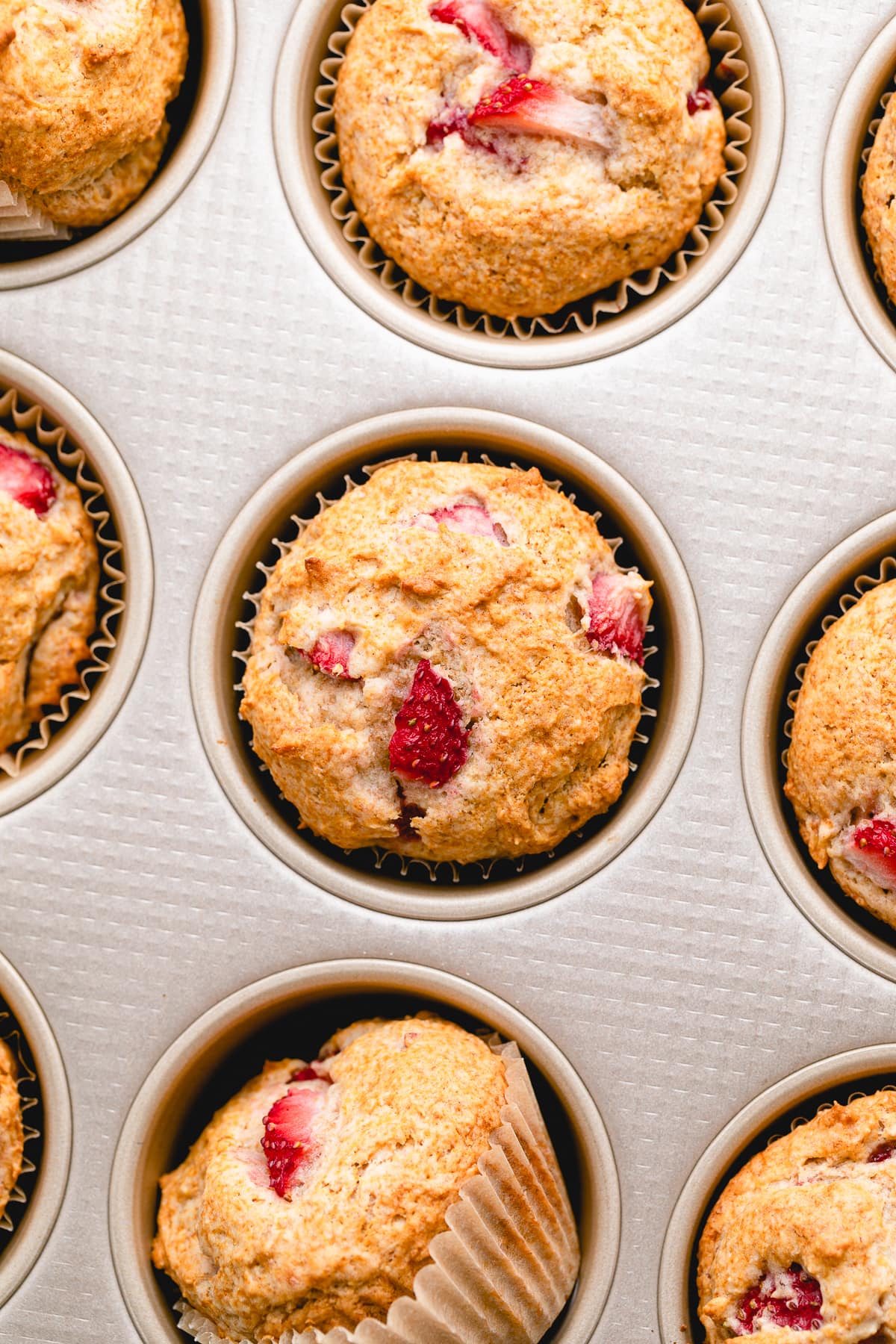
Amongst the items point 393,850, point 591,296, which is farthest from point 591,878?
point 591,296

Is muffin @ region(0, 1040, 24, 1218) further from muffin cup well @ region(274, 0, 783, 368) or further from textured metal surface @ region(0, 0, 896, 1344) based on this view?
muffin cup well @ region(274, 0, 783, 368)

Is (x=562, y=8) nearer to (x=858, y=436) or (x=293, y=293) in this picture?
(x=293, y=293)

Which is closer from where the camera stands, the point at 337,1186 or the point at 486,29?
the point at 337,1186

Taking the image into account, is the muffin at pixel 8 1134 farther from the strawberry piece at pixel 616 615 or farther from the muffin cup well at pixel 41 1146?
the strawberry piece at pixel 616 615

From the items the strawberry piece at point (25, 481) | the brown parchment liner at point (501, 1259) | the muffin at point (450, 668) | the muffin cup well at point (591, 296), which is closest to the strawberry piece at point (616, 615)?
the muffin at point (450, 668)

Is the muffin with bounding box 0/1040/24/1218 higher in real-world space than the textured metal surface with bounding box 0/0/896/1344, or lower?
lower

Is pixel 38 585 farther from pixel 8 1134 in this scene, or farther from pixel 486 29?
pixel 486 29

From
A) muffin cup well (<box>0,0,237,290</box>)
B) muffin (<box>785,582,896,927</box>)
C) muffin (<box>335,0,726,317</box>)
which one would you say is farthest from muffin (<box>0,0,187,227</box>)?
muffin (<box>785,582,896,927</box>)
